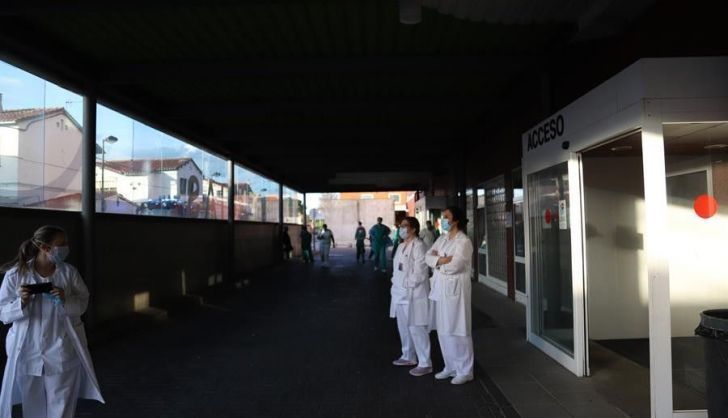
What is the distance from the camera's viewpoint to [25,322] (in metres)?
3.63

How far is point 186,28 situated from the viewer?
22.5 feet

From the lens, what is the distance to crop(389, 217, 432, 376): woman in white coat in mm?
5895

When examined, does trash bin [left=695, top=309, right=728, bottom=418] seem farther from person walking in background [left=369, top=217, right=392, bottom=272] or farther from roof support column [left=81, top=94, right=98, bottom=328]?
person walking in background [left=369, top=217, right=392, bottom=272]

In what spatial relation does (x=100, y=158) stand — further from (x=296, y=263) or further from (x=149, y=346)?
(x=296, y=263)

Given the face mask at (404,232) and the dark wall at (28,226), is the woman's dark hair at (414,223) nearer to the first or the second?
the face mask at (404,232)

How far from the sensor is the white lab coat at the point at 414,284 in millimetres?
5891

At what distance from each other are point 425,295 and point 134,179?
6.10m

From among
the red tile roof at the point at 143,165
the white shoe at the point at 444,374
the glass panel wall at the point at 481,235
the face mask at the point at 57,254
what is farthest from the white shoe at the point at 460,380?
the glass panel wall at the point at 481,235

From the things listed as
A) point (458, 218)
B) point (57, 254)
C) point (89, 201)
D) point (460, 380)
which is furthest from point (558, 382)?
point (89, 201)

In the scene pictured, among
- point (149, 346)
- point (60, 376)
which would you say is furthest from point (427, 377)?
point (149, 346)

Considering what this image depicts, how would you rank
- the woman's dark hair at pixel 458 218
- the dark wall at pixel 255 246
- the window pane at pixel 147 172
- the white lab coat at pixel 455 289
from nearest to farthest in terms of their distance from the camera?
the white lab coat at pixel 455 289 → the woman's dark hair at pixel 458 218 → the window pane at pixel 147 172 → the dark wall at pixel 255 246

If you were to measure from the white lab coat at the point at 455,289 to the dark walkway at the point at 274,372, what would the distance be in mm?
600

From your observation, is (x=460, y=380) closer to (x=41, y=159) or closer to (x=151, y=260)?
(x=41, y=159)

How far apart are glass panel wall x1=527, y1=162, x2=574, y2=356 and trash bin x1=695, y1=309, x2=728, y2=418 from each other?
212 cm
